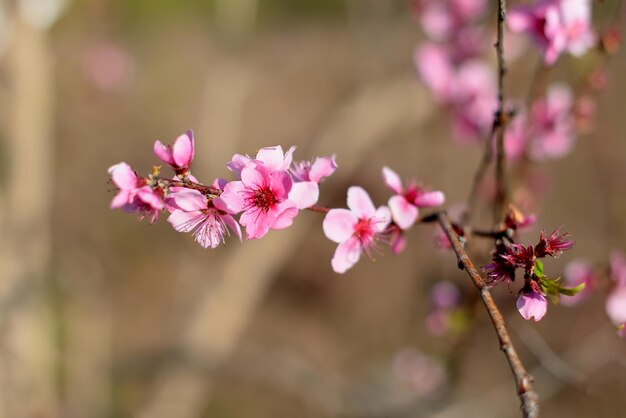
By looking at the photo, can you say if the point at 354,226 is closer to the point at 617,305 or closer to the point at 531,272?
the point at 531,272

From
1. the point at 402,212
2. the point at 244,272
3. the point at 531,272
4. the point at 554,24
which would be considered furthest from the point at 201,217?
the point at 244,272

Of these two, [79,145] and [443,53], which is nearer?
[443,53]

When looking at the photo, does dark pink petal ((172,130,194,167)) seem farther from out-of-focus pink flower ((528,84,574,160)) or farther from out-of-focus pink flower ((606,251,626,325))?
out-of-focus pink flower ((528,84,574,160))

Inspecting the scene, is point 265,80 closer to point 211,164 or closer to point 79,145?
point 79,145

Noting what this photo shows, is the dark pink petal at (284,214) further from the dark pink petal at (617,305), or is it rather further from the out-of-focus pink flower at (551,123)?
the out-of-focus pink flower at (551,123)

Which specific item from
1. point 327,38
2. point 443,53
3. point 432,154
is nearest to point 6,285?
point 443,53

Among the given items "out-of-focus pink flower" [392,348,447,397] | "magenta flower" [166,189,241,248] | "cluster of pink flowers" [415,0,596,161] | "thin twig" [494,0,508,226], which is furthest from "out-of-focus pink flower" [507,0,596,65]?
"out-of-focus pink flower" [392,348,447,397]
